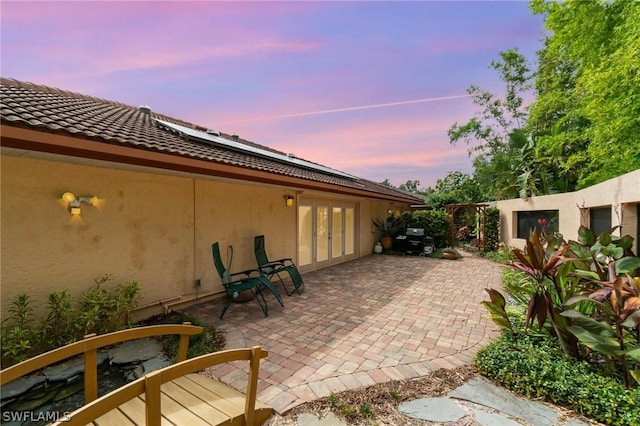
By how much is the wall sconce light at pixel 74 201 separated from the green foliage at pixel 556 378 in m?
6.30

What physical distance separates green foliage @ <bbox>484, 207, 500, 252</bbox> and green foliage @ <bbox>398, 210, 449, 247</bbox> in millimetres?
1866

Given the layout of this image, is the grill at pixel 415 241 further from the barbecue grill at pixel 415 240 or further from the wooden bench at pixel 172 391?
the wooden bench at pixel 172 391

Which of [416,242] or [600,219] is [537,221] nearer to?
[600,219]

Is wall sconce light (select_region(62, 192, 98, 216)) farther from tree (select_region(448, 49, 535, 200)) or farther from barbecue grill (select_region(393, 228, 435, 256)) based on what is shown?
tree (select_region(448, 49, 535, 200))

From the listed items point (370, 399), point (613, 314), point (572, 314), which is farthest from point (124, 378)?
point (613, 314)

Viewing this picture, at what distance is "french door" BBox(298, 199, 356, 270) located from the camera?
9.30 meters

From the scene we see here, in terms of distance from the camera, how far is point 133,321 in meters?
4.90

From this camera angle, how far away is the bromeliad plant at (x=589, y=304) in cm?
296

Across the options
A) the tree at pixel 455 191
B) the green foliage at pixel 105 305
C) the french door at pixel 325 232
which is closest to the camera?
the green foliage at pixel 105 305

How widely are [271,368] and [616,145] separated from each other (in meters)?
10.0

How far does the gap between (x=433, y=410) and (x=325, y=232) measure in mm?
7762

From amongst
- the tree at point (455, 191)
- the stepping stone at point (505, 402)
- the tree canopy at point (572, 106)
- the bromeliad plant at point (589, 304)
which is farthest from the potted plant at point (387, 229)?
the stepping stone at point (505, 402)

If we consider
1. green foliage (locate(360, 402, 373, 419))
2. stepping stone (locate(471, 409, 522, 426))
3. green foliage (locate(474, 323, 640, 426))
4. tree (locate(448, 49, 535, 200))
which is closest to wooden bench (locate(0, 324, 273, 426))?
green foliage (locate(360, 402, 373, 419))

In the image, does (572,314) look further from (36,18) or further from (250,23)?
(36,18)
